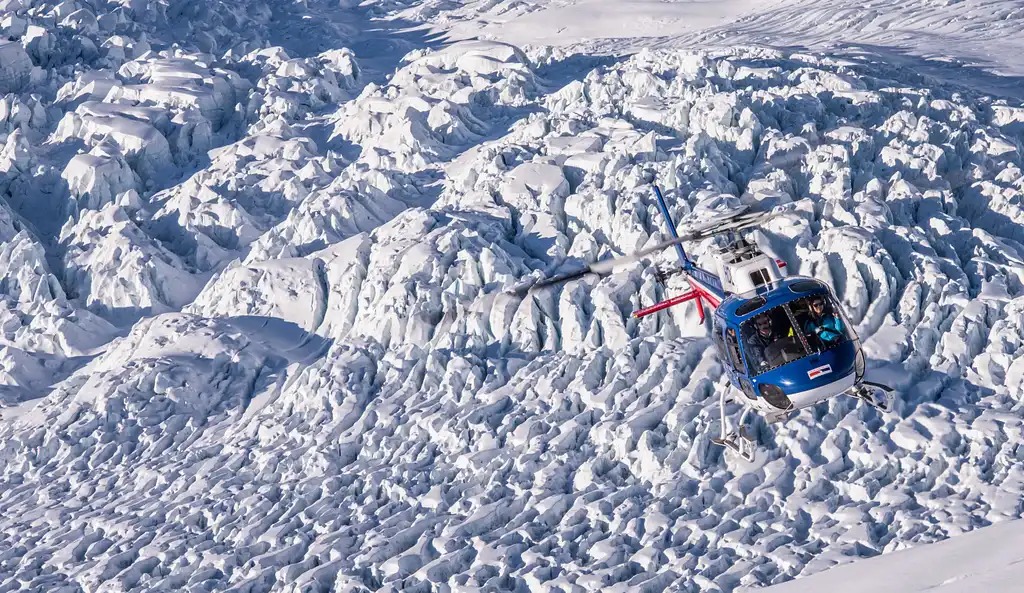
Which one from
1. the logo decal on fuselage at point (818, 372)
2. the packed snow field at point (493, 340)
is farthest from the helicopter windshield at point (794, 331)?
the packed snow field at point (493, 340)

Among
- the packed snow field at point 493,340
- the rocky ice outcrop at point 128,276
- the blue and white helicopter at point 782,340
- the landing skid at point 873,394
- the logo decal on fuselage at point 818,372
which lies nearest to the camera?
the logo decal on fuselage at point 818,372

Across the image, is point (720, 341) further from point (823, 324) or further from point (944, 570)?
point (944, 570)

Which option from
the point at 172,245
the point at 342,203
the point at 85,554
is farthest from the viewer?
the point at 172,245

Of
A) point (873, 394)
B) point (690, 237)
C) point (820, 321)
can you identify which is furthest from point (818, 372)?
point (690, 237)

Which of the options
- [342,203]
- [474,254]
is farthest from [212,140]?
[474,254]

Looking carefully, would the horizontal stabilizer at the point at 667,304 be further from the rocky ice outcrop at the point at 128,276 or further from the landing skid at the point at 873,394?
the rocky ice outcrop at the point at 128,276

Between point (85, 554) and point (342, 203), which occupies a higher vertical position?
point (342, 203)

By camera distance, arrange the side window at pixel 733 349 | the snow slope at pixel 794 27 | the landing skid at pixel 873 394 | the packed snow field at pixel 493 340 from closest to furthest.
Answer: the side window at pixel 733 349 < the landing skid at pixel 873 394 < the packed snow field at pixel 493 340 < the snow slope at pixel 794 27

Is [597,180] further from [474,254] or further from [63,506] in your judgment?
[63,506]
